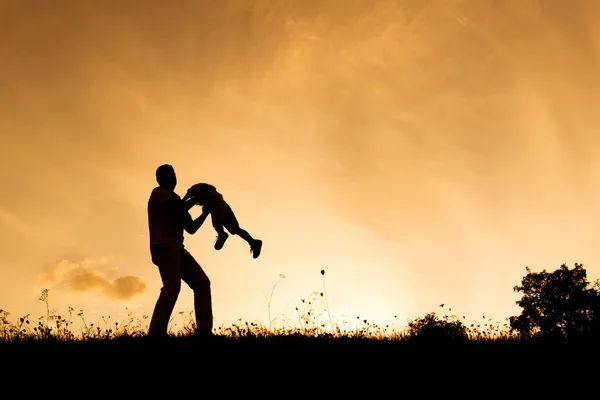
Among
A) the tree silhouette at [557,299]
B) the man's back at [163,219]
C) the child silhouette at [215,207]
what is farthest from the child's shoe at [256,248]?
the tree silhouette at [557,299]

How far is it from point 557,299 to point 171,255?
1545 inches

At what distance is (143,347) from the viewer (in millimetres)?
6277

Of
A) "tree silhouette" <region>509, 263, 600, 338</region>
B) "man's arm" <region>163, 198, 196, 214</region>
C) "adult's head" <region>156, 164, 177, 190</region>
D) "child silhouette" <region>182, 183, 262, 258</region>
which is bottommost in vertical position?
"man's arm" <region>163, 198, 196, 214</region>

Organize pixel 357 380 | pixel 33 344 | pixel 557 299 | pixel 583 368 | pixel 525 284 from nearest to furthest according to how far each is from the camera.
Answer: pixel 357 380 < pixel 583 368 < pixel 33 344 < pixel 557 299 < pixel 525 284

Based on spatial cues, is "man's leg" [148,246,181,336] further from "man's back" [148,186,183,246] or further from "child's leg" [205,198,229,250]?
"child's leg" [205,198,229,250]

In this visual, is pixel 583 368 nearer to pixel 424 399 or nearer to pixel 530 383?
pixel 530 383

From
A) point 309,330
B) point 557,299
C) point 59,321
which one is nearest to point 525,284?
point 557,299

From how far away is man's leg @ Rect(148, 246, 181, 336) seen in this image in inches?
255

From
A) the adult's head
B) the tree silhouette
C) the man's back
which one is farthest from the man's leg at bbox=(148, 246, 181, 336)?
→ the tree silhouette

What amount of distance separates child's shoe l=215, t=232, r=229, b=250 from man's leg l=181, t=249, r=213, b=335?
449mm

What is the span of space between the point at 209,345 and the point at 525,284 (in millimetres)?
40031

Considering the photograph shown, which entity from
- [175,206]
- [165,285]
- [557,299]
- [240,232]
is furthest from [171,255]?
[557,299]

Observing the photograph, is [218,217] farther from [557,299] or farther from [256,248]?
[557,299]

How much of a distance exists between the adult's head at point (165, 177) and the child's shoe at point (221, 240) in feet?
3.68
